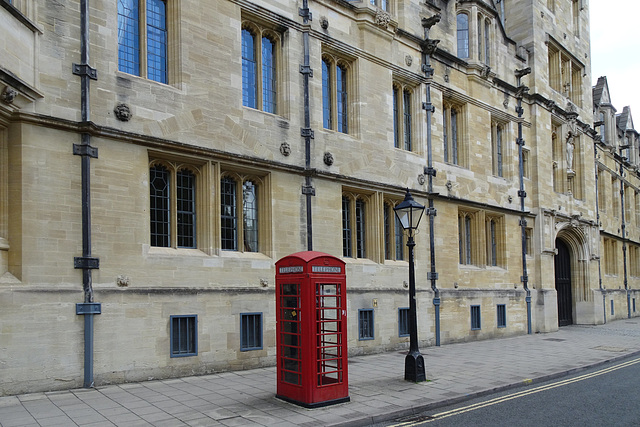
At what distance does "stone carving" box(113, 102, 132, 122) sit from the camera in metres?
11.0

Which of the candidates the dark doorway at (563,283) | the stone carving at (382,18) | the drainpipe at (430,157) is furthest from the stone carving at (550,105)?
the stone carving at (382,18)

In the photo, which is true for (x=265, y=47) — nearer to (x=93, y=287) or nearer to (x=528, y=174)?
(x=93, y=287)

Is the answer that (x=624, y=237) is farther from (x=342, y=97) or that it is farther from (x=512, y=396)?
(x=512, y=396)

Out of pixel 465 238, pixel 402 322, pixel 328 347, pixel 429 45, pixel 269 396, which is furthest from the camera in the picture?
pixel 465 238

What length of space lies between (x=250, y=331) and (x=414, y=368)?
3.80 m

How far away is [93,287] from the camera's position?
34.1ft

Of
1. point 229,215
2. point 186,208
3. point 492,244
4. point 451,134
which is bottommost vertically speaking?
point 492,244

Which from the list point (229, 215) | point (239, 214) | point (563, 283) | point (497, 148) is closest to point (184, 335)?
point (229, 215)

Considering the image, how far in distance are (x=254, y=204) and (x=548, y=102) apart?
675 inches

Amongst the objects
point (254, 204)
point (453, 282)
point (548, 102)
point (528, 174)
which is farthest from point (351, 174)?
point (548, 102)

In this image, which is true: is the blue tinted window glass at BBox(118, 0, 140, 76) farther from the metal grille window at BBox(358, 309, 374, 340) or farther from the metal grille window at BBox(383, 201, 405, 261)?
the metal grille window at BBox(383, 201, 405, 261)

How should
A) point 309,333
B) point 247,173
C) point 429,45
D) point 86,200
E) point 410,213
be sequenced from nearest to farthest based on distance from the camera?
point 309,333 → point 86,200 → point 410,213 → point 247,173 → point 429,45

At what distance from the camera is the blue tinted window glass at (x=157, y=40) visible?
12211 millimetres

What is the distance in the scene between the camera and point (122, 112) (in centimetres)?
1109
